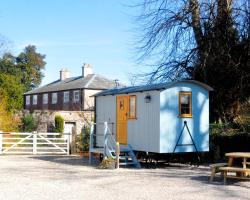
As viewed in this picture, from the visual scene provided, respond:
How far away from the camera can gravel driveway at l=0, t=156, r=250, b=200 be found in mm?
10195

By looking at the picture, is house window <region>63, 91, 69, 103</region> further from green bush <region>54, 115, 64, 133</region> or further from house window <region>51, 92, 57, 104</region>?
green bush <region>54, 115, 64, 133</region>

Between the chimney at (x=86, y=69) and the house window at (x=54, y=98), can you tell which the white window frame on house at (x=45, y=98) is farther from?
the chimney at (x=86, y=69)

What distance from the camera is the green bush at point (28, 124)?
34531 mm

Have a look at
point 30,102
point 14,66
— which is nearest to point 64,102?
point 30,102

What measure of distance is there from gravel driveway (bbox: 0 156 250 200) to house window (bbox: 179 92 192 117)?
2192 mm

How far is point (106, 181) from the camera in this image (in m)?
12.6

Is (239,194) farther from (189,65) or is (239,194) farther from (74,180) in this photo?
(189,65)

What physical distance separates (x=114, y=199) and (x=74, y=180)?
3289 mm

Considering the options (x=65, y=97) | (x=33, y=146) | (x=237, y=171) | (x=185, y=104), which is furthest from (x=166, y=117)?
(x=65, y=97)

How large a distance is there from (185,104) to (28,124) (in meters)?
20.4

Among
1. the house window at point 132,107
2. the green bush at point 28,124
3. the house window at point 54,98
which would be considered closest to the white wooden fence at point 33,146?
the house window at point 132,107

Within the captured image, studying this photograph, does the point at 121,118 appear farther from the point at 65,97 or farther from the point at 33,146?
the point at 65,97

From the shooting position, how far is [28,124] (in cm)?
3478

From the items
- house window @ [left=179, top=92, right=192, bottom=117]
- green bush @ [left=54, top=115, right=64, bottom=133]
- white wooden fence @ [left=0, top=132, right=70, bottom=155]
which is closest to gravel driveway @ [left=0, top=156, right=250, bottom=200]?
house window @ [left=179, top=92, right=192, bottom=117]
